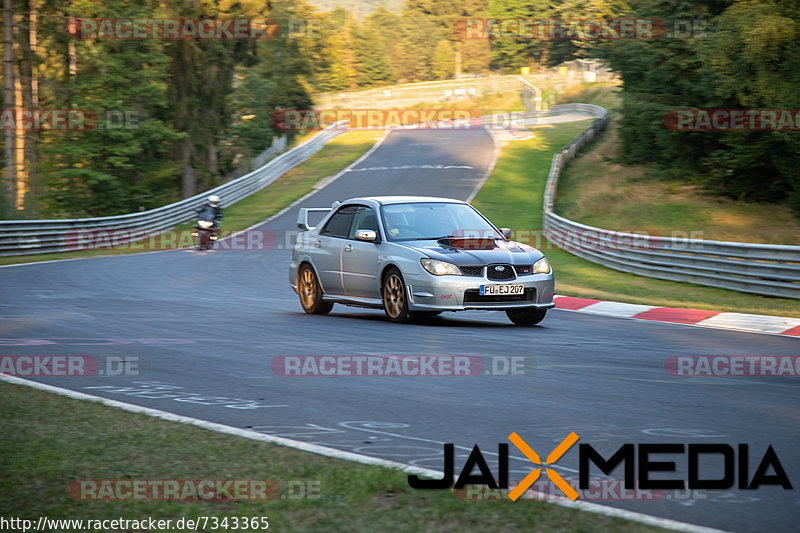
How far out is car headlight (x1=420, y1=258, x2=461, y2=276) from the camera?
464 inches

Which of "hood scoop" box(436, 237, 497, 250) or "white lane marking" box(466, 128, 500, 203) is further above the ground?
"white lane marking" box(466, 128, 500, 203)

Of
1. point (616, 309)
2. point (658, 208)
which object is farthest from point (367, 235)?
point (658, 208)

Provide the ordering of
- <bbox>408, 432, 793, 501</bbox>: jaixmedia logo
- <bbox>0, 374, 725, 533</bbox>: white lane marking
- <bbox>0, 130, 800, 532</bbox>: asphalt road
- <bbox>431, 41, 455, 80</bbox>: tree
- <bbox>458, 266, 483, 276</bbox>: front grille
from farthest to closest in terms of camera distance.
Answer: <bbox>431, 41, 455, 80</bbox>: tree, <bbox>458, 266, 483, 276</bbox>: front grille, <bbox>0, 130, 800, 532</bbox>: asphalt road, <bbox>408, 432, 793, 501</bbox>: jaixmedia logo, <bbox>0, 374, 725, 533</bbox>: white lane marking

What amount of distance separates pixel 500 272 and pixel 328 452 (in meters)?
6.73

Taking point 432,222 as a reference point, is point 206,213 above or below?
below

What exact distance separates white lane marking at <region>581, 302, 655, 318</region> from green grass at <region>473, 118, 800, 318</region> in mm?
862

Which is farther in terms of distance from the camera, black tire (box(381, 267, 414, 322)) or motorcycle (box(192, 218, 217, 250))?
motorcycle (box(192, 218, 217, 250))

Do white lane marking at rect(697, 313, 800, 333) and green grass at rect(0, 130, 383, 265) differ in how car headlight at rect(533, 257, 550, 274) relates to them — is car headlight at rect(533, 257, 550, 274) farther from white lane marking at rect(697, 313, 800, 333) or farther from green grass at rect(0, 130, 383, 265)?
green grass at rect(0, 130, 383, 265)

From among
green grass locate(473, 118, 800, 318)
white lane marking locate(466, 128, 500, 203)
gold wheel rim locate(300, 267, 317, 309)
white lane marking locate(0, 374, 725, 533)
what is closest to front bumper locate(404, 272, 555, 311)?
gold wheel rim locate(300, 267, 317, 309)

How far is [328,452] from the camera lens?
5461 mm

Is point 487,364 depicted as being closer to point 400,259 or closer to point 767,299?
point 400,259

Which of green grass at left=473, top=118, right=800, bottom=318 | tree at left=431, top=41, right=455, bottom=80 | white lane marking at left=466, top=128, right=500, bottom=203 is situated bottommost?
green grass at left=473, top=118, right=800, bottom=318

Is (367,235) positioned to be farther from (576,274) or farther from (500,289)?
(576,274)

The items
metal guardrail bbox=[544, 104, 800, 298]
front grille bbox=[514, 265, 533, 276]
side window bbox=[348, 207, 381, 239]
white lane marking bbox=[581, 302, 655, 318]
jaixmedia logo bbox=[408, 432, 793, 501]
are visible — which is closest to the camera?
jaixmedia logo bbox=[408, 432, 793, 501]
